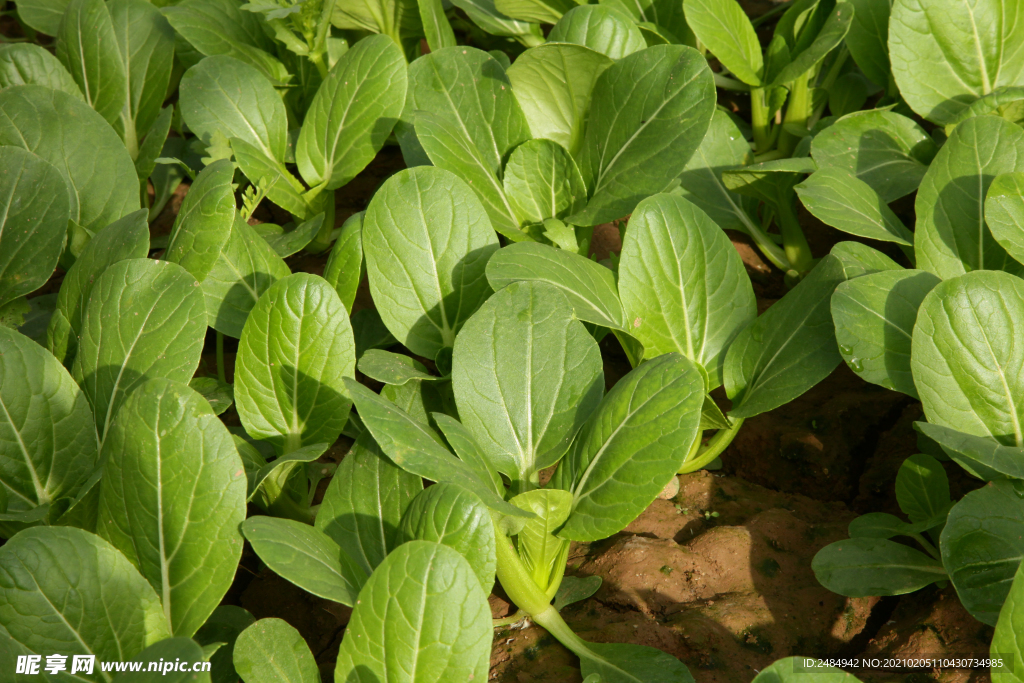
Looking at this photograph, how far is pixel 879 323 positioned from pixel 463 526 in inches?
31.3

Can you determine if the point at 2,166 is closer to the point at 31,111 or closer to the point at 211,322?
the point at 31,111

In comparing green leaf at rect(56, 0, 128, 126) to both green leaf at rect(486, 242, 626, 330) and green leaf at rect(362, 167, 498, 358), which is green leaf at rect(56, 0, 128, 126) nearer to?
green leaf at rect(362, 167, 498, 358)

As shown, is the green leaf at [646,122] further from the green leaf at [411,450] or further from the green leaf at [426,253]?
the green leaf at [411,450]

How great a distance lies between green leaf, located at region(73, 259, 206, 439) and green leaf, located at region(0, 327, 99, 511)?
0.18ft

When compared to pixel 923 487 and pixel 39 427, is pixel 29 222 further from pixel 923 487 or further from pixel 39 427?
pixel 923 487

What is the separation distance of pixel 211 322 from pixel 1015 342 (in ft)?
4.83

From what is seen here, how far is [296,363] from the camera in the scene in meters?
1.38

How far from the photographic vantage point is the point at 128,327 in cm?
136

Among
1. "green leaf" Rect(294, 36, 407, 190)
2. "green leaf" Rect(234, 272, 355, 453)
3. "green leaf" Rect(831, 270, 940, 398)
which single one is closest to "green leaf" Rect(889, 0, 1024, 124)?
"green leaf" Rect(831, 270, 940, 398)

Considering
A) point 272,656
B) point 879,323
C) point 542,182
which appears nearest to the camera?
point 272,656

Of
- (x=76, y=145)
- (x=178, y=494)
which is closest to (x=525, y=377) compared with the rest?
(x=178, y=494)

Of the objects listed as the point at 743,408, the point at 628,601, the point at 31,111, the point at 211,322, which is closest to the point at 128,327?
the point at 211,322

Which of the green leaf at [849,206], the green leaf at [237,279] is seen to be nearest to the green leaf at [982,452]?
the green leaf at [849,206]

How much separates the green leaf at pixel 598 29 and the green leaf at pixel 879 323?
0.82 metres
